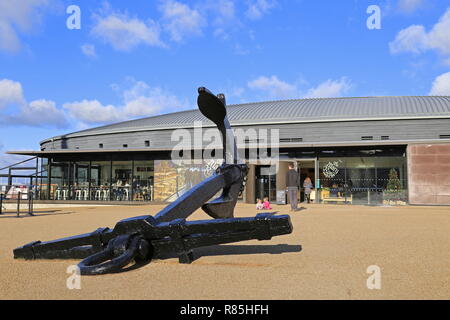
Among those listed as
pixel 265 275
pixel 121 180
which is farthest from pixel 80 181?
pixel 265 275

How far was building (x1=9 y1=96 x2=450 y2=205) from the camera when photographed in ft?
56.7

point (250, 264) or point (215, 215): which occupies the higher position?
point (215, 215)

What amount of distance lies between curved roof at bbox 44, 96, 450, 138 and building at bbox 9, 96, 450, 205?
2.4 inches

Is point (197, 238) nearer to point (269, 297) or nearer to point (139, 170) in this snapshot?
point (269, 297)

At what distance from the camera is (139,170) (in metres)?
21.1

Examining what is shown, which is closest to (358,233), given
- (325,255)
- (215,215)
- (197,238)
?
(325,255)

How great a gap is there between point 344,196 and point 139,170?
1088cm

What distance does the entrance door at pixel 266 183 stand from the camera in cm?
1862

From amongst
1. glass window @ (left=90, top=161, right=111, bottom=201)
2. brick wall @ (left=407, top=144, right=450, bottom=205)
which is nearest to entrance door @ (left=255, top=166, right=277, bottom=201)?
brick wall @ (left=407, top=144, right=450, bottom=205)

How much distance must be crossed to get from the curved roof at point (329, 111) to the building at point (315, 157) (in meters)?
0.06

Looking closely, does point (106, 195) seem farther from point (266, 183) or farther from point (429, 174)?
point (429, 174)

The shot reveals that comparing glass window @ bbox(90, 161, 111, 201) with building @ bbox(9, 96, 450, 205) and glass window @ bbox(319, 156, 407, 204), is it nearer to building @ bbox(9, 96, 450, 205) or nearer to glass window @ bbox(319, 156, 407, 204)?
building @ bbox(9, 96, 450, 205)

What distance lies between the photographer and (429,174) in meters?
16.8

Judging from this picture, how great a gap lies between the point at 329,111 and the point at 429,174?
9.85 metres
